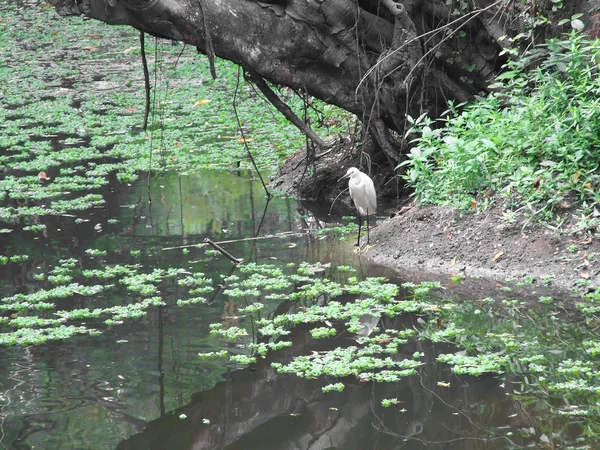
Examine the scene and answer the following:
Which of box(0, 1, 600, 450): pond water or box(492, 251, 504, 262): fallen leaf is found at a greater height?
box(492, 251, 504, 262): fallen leaf

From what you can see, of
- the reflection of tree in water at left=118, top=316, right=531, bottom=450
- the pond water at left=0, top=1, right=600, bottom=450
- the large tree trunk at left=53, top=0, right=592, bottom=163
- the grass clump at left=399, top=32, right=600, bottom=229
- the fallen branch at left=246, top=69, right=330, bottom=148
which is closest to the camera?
the reflection of tree in water at left=118, top=316, right=531, bottom=450

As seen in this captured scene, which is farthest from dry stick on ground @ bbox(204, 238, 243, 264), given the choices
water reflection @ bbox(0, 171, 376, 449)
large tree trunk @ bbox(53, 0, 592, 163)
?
large tree trunk @ bbox(53, 0, 592, 163)

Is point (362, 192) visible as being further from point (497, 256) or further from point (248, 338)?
point (248, 338)

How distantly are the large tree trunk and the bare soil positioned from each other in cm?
123

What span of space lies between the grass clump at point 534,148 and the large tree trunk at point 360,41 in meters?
0.69

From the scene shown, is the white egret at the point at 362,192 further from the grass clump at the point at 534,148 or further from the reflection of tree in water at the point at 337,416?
the reflection of tree in water at the point at 337,416

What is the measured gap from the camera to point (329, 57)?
7.51 m

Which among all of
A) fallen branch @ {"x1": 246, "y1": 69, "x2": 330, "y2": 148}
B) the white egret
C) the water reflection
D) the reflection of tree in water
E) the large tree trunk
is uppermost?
the large tree trunk

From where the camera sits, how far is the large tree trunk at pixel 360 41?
6.93 meters

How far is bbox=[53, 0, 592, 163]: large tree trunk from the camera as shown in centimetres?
693

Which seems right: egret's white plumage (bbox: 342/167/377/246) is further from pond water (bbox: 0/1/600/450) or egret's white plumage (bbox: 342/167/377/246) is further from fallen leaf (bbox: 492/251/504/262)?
fallen leaf (bbox: 492/251/504/262)

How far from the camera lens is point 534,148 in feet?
20.4

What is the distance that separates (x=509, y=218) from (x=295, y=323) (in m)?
1.86

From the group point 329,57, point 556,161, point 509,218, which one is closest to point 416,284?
point 509,218
